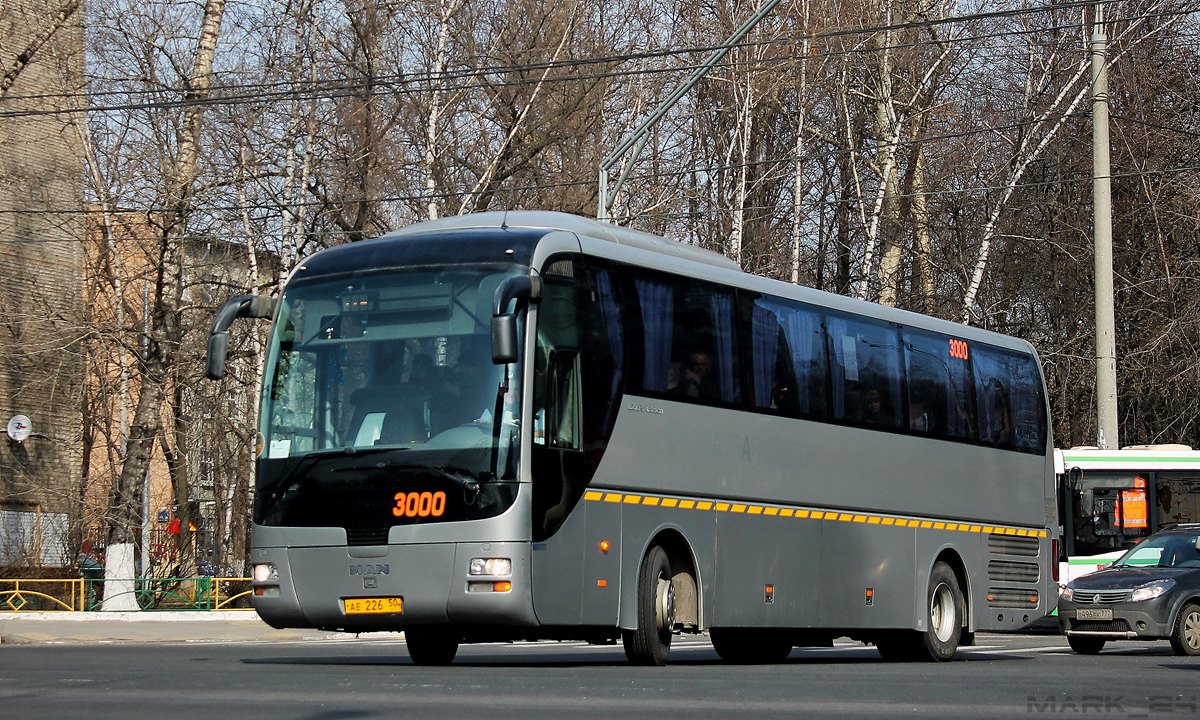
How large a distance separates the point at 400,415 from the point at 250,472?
2260 centimetres

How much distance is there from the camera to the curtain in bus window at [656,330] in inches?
637

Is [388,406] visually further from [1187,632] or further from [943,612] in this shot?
[1187,632]

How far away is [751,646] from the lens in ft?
65.6

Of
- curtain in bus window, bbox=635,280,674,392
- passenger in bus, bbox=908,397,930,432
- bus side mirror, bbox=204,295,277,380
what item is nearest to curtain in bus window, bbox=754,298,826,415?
curtain in bus window, bbox=635,280,674,392

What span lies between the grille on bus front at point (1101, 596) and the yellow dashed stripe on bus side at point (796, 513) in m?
1.17

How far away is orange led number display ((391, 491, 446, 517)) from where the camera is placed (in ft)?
48.2

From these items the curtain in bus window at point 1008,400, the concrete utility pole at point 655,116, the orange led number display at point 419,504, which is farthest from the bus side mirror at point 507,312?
the concrete utility pole at point 655,116

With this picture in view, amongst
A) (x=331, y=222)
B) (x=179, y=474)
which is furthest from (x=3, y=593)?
(x=331, y=222)

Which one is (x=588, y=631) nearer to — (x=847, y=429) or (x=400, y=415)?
(x=400, y=415)

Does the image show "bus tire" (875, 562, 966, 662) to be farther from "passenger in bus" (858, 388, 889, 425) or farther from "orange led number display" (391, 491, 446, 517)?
"orange led number display" (391, 491, 446, 517)

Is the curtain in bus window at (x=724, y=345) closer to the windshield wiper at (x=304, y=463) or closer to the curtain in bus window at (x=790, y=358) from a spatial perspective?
the curtain in bus window at (x=790, y=358)

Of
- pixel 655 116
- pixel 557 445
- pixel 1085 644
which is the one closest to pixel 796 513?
pixel 557 445

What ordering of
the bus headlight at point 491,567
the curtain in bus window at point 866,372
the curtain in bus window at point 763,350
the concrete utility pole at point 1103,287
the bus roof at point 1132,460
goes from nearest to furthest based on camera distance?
the bus headlight at point 491,567
the curtain in bus window at point 763,350
the curtain in bus window at point 866,372
the concrete utility pole at point 1103,287
the bus roof at point 1132,460

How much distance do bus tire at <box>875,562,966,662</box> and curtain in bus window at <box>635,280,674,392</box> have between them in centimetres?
545
